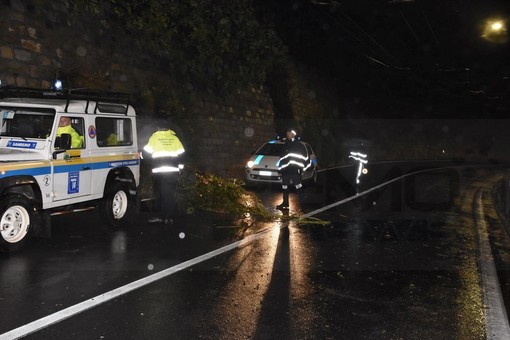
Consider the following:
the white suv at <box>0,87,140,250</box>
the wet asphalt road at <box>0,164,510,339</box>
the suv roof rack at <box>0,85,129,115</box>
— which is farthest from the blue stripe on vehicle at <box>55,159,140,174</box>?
the wet asphalt road at <box>0,164,510,339</box>

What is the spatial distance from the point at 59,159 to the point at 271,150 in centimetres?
957

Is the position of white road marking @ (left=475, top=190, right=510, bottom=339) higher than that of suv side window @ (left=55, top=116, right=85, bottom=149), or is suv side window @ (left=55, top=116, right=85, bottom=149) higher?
suv side window @ (left=55, top=116, right=85, bottom=149)

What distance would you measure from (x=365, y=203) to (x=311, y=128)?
51.0ft

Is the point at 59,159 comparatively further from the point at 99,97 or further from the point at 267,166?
the point at 267,166

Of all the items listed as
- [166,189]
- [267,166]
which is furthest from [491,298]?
[267,166]

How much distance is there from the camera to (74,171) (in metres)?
7.32

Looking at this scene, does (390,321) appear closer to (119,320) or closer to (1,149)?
(119,320)

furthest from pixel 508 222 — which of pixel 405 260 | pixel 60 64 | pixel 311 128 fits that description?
pixel 311 128

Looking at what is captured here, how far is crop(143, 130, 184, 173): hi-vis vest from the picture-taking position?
8.91 m

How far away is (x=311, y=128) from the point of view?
1086 inches

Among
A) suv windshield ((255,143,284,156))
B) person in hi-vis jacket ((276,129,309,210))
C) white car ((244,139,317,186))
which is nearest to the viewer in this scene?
person in hi-vis jacket ((276,129,309,210))

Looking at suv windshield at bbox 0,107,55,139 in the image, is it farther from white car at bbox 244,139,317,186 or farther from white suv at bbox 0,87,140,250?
white car at bbox 244,139,317,186

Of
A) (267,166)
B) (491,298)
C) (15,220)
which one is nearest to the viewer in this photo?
(491,298)

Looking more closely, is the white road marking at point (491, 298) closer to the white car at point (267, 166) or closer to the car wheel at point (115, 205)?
the car wheel at point (115, 205)
